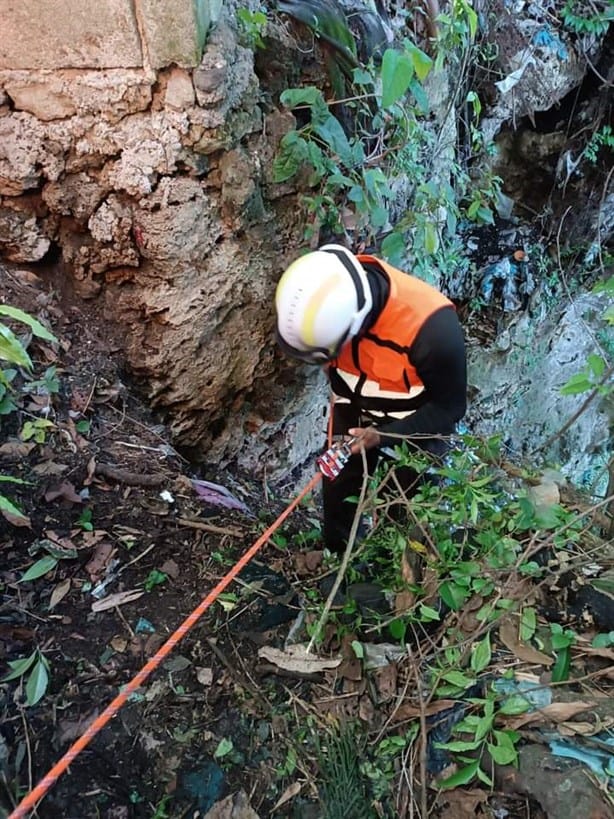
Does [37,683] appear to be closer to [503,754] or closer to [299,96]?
[503,754]

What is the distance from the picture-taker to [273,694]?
70.3 inches

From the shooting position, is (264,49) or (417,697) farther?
(264,49)

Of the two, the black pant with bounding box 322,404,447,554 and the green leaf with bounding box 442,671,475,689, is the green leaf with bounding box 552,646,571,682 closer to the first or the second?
the green leaf with bounding box 442,671,475,689

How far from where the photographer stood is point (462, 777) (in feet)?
4.76

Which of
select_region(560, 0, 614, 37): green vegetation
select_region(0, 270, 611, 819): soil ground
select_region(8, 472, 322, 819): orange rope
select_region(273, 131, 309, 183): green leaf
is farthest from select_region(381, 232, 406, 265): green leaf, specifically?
select_region(560, 0, 614, 37): green vegetation

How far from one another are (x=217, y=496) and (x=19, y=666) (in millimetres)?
1102

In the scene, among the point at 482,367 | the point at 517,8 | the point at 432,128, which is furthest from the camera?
the point at 482,367

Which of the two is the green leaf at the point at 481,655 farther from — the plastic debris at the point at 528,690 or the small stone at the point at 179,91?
the small stone at the point at 179,91

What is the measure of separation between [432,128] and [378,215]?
1.37 m

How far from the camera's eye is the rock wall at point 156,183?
2.36 meters

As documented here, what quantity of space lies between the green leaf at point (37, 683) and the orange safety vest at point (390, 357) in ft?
4.54

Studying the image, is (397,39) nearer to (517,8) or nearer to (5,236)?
(517,8)

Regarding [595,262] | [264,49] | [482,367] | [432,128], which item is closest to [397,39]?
[432,128]

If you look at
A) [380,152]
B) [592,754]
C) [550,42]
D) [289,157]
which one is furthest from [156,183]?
[550,42]
